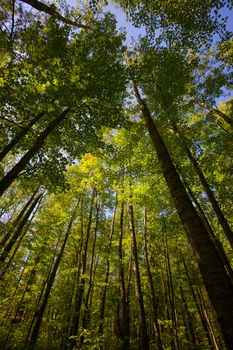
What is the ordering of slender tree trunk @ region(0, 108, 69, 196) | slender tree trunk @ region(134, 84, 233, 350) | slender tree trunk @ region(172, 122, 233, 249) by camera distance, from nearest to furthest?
slender tree trunk @ region(134, 84, 233, 350) → slender tree trunk @ region(0, 108, 69, 196) → slender tree trunk @ region(172, 122, 233, 249)

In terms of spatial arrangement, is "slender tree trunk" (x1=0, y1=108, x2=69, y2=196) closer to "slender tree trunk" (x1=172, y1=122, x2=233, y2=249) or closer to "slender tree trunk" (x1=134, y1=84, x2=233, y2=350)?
"slender tree trunk" (x1=134, y1=84, x2=233, y2=350)

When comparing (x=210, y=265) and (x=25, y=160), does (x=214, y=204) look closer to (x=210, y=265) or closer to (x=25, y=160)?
(x=210, y=265)

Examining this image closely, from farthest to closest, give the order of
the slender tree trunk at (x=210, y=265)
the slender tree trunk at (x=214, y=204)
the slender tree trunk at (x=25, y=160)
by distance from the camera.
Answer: the slender tree trunk at (x=214, y=204) < the slender tree trunk at (x=25, y=160) < the slender tree trunk at (x=210, y=265)

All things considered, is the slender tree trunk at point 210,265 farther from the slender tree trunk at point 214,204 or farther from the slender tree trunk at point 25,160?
the slender tree trunk at point 214,204

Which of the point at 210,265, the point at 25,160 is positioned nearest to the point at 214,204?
the point at 210,265

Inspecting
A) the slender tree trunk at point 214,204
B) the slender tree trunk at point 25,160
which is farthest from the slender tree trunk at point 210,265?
the slender tree trunk at point 214,204

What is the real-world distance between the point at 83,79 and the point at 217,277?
7.18m

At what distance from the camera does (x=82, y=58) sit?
7.59m

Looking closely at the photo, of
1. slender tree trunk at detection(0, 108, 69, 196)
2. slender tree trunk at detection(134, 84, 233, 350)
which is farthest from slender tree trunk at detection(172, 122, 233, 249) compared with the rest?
slender tree trunk at detection(0, 108, 69, 196)

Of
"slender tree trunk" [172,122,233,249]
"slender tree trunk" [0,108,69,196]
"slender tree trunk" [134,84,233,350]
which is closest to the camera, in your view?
"slender tree trunk" [134,84,233,350]

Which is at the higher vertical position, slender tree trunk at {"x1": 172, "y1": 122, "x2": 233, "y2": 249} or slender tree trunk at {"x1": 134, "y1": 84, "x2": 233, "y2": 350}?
slender tree trunk at {"x1": 172, "y1": 122, "x2": 233, "y2": 249}

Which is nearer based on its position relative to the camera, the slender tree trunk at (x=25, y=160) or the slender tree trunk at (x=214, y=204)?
the slender tree trunk at (x=25, y=160)

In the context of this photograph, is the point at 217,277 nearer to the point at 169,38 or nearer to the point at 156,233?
the point at 169,38

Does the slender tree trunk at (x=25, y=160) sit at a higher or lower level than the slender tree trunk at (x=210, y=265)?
higher
